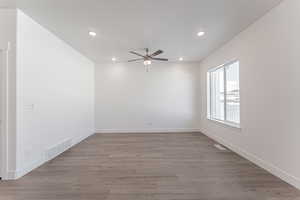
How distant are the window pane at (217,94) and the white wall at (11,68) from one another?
5.00 m

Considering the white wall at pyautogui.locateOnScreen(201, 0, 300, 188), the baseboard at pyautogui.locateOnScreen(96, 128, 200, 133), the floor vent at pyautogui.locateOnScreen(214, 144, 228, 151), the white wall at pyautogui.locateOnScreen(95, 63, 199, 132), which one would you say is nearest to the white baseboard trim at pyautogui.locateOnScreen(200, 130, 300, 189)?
the white wall at pyautogui.locateOnScreen(201, 0, 300, 188)

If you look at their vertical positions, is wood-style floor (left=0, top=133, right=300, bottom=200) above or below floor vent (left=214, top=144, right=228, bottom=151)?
below

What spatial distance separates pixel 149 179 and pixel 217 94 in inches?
154

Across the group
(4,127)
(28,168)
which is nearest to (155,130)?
(28,168)

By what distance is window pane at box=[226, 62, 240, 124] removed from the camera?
14.0 ft

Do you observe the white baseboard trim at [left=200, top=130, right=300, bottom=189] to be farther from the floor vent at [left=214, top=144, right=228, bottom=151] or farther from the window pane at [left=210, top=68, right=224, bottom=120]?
the window pane at [left=210, top=68, right=224, bottom=120]

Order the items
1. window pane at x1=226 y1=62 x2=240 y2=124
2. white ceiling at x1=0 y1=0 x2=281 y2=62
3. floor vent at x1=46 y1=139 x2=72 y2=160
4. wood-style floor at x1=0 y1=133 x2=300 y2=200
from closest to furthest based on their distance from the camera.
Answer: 1. wood-style floor at x1=0 y1=133 x2=300 y2=200
2. white ceiling at x1=0 y1=0 x2=281 y2=62
3. floor vent at x1=46 y1=139 x2=72 y2=160
4. window pane at x1=226 y1=62 x2=240 y2=124

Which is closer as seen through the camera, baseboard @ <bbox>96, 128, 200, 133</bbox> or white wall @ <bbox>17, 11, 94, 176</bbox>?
white wall @ <bbox>17, 11, 94, 176</bbox>

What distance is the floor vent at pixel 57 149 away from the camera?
3701 millimetres

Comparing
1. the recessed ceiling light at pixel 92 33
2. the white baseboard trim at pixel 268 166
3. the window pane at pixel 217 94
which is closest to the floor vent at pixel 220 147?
the white baseboard trim at pixel 268 166

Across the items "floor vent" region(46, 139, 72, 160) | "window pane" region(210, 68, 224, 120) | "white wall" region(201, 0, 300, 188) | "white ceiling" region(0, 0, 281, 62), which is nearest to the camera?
"white wall" region(201, 0, 300, 188)

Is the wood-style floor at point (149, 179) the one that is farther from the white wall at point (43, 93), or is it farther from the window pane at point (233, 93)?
the window pane at point (233, 93)

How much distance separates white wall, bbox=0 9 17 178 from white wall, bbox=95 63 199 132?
396 cm

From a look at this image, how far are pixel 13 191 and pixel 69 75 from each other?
3.03m
